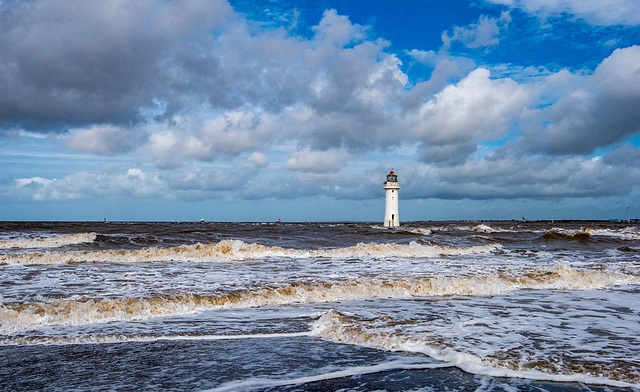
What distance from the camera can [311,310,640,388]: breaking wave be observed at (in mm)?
4727

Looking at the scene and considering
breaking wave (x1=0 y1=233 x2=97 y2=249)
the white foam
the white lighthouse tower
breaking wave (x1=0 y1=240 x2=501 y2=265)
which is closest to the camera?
the white foam

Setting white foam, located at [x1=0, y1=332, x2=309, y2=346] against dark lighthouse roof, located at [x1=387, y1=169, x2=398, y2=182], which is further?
dark lighthouse roof, located at [x1=387, y1=169, x2=398, y2=182]

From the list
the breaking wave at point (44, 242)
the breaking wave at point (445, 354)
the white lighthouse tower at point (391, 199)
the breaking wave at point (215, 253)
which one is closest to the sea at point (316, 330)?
the breaking wave at point (445, 354)

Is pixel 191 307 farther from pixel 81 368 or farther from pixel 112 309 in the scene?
pixel 81 368

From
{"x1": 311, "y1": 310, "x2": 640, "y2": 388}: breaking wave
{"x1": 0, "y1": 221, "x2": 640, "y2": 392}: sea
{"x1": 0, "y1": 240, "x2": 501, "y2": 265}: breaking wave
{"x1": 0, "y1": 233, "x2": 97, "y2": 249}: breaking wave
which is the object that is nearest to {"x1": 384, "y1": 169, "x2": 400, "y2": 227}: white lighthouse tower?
{"x1": 0, "y1": 240, "x2": 501, "y2": 265}: breaking wave

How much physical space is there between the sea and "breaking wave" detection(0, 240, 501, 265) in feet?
10.1

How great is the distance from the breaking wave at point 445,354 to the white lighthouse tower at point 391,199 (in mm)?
44494

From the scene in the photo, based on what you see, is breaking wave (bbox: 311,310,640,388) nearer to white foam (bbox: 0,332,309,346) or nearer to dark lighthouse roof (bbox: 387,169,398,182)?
white foam (bbox: 0,332,309,346)

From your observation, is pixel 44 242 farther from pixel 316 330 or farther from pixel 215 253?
pixel 316 330

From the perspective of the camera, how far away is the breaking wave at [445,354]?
4727 millimetres

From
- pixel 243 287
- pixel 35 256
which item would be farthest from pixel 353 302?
pixel 35 256

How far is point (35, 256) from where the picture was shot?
16562mm

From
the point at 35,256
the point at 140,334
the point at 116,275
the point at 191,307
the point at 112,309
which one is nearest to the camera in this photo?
the point at 140,334

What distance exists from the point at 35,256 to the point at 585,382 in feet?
57.7
